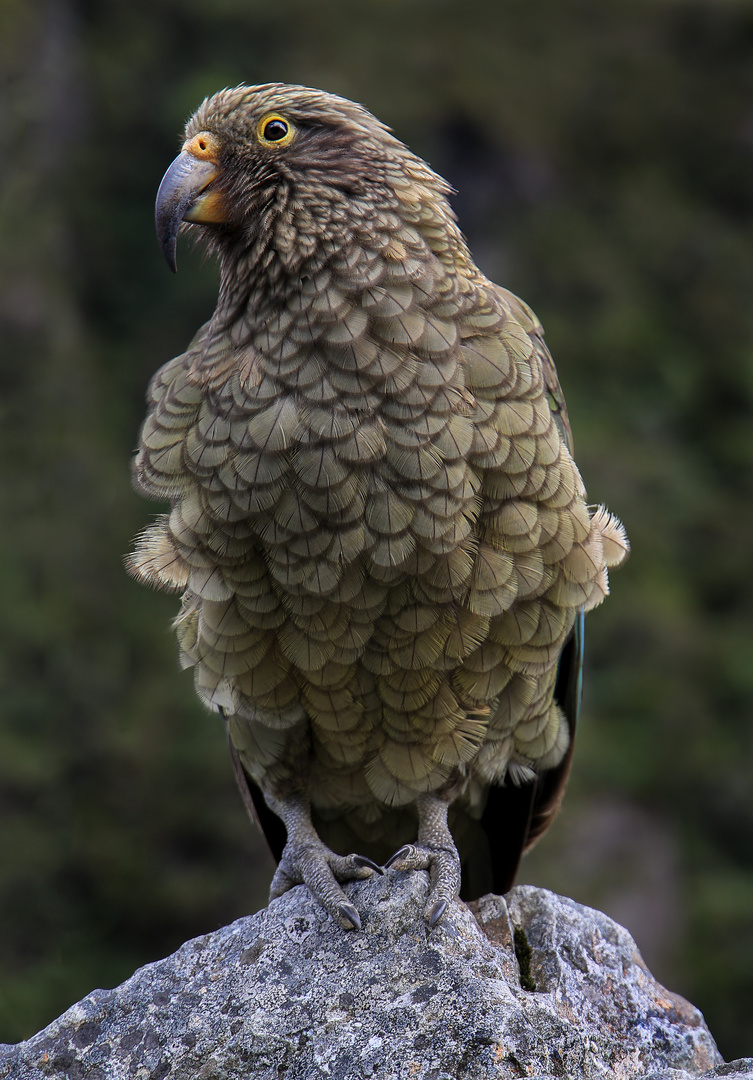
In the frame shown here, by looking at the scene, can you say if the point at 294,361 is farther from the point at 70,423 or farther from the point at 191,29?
the point at 191,29

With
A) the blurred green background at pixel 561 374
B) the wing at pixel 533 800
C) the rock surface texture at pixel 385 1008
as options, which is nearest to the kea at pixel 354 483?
the rock surface texture at pixel 385 1008

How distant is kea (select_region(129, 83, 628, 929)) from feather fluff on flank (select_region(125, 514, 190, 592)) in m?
0.01

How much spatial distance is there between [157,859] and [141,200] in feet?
28.6

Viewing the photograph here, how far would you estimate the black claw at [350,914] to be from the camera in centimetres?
321

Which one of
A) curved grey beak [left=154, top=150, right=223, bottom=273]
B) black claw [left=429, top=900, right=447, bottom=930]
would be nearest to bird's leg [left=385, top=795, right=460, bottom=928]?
black claw [left=429, top=900, right=447, bottom=930]

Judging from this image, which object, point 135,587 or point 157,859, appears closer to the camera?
point 157,859

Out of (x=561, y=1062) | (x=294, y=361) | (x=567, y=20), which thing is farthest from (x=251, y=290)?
(x=567, y=20)

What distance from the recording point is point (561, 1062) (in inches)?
110

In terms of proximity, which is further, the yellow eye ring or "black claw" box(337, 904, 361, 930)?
the yellow eye ring

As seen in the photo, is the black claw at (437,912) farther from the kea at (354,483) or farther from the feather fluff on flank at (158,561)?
the feather fluff on flank at (158,561)

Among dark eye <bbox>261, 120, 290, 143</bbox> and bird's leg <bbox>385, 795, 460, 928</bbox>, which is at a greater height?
dark eye <bbox>261, 120, 290, 143</bbox>

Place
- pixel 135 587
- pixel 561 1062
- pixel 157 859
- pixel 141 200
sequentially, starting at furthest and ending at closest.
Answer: pixel 141 200, pixel 135 587, pixel 157 859, pixel 561 1062

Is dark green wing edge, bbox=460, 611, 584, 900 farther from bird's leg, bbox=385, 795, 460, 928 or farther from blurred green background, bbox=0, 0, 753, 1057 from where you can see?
blurred green background, bbox=0, 0, 753, 1057

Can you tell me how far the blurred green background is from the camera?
36.4 ft
